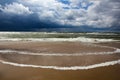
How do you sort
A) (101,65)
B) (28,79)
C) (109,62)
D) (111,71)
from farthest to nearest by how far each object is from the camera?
(109,62) < (101,65) < (111,71) < (28,79)

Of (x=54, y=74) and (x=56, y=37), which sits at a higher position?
(x=54, y=74)

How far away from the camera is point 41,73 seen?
855cm

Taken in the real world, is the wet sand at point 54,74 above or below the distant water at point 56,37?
above

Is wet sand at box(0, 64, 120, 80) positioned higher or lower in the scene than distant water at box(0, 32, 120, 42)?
higher

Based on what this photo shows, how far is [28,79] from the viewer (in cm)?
771

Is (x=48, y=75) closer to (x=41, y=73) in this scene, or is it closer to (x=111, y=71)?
(x=41, y=73)

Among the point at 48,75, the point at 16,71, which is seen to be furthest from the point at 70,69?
the point at 16,71

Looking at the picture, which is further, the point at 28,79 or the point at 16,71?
the point at 16,71

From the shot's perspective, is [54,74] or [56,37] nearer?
[54,74]

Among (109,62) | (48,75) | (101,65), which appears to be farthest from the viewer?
(109,62)

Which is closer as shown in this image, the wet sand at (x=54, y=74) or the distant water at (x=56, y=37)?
the wet sand at (x=54, y=74)

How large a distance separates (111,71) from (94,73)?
798 millimetres

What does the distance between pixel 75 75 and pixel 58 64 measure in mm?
1991

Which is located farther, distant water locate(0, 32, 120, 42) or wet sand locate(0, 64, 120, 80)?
distant water locate(0, 32, 120, 42)
